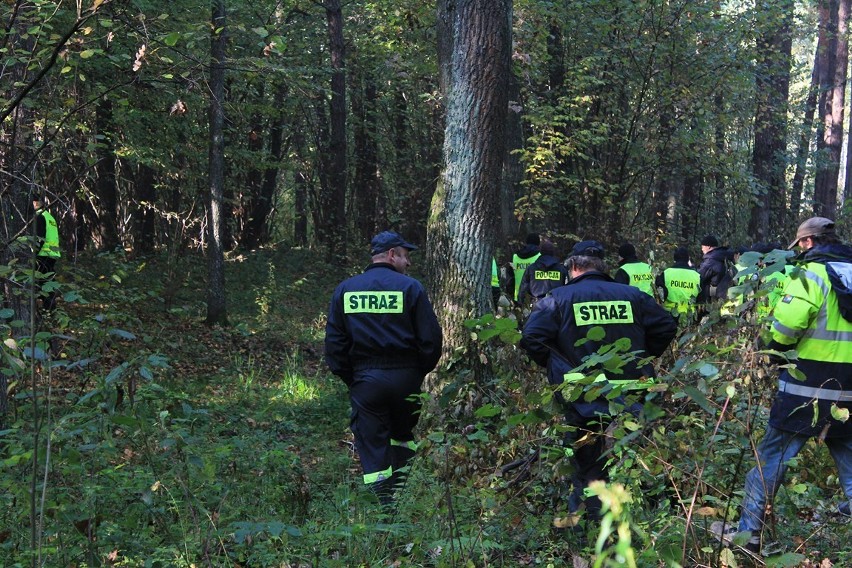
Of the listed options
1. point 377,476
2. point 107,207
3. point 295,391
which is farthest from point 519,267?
point 107,207

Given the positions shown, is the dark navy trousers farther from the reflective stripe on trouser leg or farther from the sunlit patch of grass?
the sunlit patch of grass

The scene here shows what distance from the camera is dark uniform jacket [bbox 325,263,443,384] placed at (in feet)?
19.7

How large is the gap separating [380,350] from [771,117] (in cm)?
1947

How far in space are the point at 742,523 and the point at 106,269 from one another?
14822 mm

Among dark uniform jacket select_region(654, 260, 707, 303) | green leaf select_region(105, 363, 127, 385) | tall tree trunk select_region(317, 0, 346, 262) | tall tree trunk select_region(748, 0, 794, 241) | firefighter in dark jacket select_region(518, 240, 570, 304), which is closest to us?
green leaf select_region(105, 363, 127, 385)

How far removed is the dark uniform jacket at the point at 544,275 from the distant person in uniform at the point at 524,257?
1.00 feet

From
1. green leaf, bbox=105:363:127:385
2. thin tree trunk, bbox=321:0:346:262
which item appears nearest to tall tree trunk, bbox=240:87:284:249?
thin tree trunk, bbox=321:0:346:262

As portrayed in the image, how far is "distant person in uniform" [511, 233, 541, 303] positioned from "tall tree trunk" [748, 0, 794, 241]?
28.3 feet

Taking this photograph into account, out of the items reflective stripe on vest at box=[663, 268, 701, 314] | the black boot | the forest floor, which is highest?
reflective stripe on vest at box=[663, 268, 701, 314]

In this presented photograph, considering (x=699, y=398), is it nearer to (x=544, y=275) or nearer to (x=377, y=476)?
(x=377, y=476)

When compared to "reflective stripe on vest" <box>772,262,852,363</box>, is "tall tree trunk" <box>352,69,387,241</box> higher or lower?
higher

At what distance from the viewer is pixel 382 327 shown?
602 centimetres

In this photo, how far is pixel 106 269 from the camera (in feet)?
55.0

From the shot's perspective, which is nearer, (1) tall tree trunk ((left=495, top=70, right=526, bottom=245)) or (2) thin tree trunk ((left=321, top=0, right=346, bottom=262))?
(1) tall tree trunk ((left=495, top=70, right=526, bottom=245))
